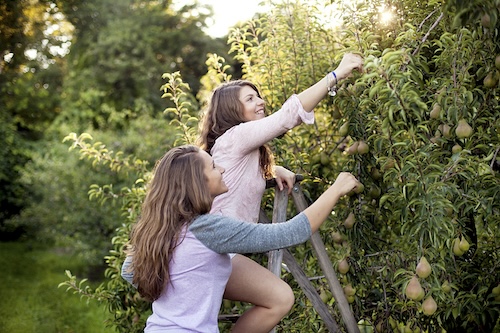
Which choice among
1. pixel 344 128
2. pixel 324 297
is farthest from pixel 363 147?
pixel 324 297

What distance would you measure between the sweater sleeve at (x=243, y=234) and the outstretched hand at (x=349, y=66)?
2.09 ft

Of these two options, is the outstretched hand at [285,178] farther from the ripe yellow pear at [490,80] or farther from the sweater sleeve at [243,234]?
the ripe yellow pear at [490,80]

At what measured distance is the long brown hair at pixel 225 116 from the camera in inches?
117

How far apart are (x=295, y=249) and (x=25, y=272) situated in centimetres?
693

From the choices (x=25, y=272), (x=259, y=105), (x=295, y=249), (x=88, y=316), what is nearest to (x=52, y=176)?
(x=25, y=272)

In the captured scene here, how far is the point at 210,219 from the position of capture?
7.71 ft

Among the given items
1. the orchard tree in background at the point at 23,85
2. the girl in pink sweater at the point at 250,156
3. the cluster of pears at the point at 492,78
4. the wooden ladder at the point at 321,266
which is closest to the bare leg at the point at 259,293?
the girl in pink sweater at the point at 250,156

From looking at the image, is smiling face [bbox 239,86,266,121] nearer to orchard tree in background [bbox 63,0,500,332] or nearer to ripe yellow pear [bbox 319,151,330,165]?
orchard tree in background [bbox 63,0,500,332]

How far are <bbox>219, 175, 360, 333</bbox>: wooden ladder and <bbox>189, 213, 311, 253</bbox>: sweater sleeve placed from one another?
52 cm

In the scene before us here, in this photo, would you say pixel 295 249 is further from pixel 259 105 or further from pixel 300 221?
pixel 300 221

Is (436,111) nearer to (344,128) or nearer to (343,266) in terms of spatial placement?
(344,128)

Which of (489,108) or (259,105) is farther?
(259,105)

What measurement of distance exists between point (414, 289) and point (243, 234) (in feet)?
1.98

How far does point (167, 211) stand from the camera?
2.40m
